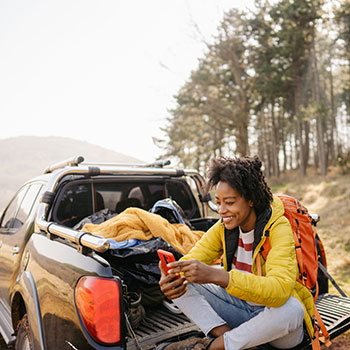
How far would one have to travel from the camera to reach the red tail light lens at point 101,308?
5.77 feet

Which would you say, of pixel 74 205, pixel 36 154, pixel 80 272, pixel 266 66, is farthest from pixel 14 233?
pixel 36 154

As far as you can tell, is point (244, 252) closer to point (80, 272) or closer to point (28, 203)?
point (80, 272)

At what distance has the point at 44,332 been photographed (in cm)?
210

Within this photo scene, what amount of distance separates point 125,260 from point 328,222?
9.13 m

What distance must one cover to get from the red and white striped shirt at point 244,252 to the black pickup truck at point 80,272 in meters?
0.52

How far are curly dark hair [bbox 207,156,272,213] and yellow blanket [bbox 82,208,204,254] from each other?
84 centimetres

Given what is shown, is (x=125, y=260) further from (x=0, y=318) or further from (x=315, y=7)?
(x=315, y=7)

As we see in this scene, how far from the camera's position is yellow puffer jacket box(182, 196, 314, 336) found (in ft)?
5.95

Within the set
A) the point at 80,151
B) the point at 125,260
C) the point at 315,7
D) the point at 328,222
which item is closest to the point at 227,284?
the point at 125,260

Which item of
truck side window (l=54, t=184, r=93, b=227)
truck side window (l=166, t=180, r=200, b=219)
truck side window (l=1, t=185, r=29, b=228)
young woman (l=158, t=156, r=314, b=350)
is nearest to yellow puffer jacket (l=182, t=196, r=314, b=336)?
young woman (l=158, t=156, r=314, b=350)

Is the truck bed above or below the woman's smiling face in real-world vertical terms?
below

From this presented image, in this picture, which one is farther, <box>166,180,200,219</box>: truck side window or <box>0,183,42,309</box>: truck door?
<box>166,180,200,219</box>: truck side window

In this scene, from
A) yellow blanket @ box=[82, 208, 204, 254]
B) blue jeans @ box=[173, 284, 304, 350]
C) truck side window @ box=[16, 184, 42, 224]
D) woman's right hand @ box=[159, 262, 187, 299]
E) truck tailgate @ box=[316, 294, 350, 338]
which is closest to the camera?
blue jeans @ box=[173, 284, 304, 350]

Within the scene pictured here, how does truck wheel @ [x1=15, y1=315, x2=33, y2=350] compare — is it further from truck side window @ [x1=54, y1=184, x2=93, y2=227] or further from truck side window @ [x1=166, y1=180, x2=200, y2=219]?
truck side window @ [x1=166, y1=180, x2=200, y2=219]
